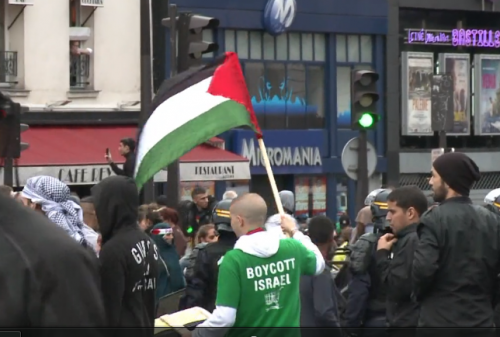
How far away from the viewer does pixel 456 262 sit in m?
6.80

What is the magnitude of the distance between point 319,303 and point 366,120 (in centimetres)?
747

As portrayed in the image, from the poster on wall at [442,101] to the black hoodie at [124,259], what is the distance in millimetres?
22121

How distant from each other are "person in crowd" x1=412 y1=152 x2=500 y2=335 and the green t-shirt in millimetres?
781

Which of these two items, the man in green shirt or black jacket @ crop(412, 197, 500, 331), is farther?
black jacket @ crop(412, 197, 500, 331)

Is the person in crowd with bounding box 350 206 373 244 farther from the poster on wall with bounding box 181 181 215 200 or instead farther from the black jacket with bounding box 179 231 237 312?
the poster on wall with bounding box 181 181 215 200

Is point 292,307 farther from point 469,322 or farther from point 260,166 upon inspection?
point 260,166

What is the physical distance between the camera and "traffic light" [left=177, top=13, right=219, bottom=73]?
45.9ft

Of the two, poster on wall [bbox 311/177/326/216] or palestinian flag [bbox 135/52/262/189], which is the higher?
palestinian flag [bbox 135/52/262/189]

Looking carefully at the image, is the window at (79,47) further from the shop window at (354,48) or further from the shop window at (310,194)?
the shop window at (354,48)

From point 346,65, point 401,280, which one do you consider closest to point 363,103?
point 401,280

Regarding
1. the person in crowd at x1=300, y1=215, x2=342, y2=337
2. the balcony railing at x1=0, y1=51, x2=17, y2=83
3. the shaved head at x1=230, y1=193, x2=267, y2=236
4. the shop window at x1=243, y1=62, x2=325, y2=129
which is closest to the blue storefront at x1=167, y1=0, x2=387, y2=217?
the shop window at x1=243, y1=62, x2=325, y2=129

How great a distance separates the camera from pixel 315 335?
8.11m

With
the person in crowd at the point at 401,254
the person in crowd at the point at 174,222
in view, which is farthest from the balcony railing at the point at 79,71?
the person in crowd at the point at 401,254

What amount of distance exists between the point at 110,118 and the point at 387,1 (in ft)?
31.0
